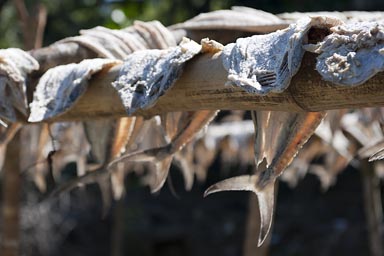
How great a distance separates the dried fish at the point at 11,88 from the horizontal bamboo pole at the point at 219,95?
8 centimetres

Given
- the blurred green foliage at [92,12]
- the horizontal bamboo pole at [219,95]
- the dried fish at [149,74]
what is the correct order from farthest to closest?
1. the blurred green foliage at [92,12]
2. the dried fish at [149,74]
3. the horizontal bamboo pole at [219,95]

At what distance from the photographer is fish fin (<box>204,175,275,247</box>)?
1.42 metres

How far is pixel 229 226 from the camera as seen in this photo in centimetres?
887

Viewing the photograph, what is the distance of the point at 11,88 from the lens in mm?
1637

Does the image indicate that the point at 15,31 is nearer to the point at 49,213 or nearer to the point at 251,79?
the point at 49,213

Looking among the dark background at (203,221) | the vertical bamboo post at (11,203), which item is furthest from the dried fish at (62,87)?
the dark background at (203,221)

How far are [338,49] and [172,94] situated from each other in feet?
1.39

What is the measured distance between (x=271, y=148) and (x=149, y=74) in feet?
0.80

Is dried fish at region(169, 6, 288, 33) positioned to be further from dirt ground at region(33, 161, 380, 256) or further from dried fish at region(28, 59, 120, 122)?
dirt ground at region(33, 161, 380, 256)

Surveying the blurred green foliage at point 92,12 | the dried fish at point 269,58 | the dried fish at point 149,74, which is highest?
the dried fish at point 269,58

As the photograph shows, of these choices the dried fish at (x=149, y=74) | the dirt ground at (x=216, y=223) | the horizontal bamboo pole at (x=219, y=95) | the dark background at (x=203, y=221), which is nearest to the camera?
the horizontal bamboo pole at (x=219, y=95)

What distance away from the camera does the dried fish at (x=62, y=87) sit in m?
1.55

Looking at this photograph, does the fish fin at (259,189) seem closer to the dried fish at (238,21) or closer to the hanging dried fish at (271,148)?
the hanging dried fish at (271,148)

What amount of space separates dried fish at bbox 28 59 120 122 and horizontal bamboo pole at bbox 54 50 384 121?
3 cm
